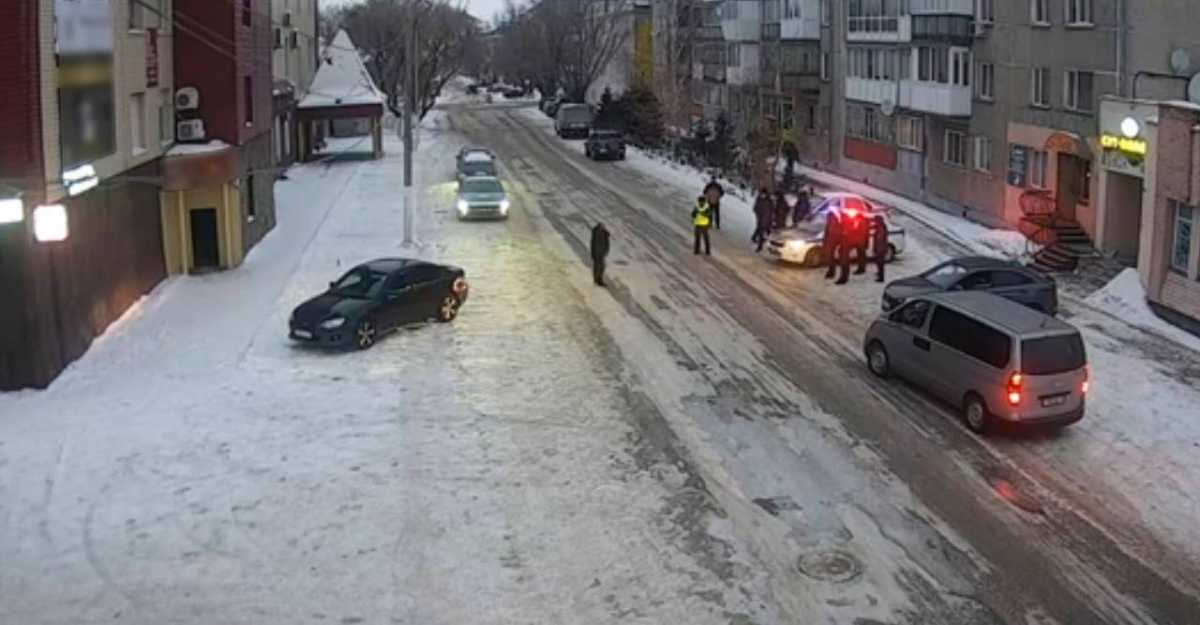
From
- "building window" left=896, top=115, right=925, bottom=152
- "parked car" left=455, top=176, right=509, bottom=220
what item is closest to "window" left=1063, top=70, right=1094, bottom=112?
"building window" left=896, top=115, right=925, bottom=152

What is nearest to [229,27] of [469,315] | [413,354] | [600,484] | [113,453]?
[469,315]

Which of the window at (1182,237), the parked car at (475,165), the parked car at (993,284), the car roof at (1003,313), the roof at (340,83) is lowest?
the parked car at (993,284)

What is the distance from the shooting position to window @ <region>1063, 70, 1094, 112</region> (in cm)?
3481

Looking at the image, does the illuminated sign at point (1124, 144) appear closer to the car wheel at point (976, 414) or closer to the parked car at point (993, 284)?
the parked car at point (993, 284)

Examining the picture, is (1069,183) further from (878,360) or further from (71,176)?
(71,176)

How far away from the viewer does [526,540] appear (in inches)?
556

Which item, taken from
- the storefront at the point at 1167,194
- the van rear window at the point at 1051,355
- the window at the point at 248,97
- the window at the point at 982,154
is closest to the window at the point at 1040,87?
the window at the point at 982,154

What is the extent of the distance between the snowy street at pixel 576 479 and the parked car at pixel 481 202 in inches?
480

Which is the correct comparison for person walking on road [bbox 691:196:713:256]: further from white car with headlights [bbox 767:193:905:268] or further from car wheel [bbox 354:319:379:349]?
car wheel [bbox 354:319:379:349]

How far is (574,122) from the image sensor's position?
74.9 metres

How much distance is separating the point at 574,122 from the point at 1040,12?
40129 mm

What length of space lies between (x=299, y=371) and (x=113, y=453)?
14.7 ft

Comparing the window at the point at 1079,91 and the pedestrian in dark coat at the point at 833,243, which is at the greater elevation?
the window at the point at 1079,91

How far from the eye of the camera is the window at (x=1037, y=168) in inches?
1452
